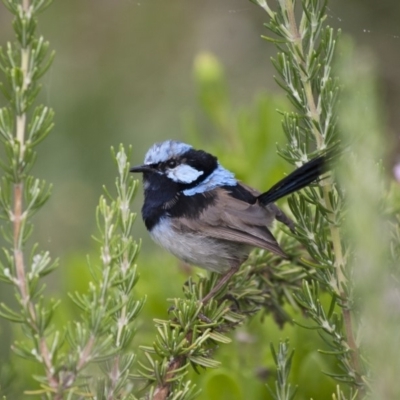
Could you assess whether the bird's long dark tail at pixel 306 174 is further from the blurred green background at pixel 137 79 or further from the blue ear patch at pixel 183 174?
the blurred green background at pixel 137 79

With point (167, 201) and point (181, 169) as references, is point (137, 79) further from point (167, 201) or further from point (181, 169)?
point (167, 201)

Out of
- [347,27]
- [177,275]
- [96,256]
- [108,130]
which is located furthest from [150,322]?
[347,27]

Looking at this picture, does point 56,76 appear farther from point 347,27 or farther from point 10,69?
point 10,69

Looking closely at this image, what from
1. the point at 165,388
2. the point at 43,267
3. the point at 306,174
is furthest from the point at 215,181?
the point at 43,267

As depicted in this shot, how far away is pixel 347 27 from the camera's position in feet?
22.5

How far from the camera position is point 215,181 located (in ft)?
12.2

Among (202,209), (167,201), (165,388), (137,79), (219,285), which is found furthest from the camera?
(137,79)

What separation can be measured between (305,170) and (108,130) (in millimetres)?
4832

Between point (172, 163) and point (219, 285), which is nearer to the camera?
point (219, 285)

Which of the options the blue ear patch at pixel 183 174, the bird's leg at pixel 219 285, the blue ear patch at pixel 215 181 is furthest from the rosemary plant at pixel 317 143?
the blue ear patch at pixel 183 174

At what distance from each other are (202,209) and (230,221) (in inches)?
7.5

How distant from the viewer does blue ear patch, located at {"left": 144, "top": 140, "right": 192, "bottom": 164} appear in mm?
3838

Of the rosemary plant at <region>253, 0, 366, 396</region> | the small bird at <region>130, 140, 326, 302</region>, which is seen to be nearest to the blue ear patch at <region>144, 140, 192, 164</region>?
the small bird at <region>130, 140, 326, 302</region>

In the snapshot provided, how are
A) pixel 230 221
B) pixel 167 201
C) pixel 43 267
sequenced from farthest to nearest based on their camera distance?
pixel 167 201
pixel 230 221
pixel 43 267
